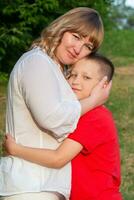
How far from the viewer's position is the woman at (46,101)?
294 cm

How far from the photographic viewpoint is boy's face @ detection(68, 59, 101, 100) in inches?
129

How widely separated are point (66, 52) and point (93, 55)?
0.21 m

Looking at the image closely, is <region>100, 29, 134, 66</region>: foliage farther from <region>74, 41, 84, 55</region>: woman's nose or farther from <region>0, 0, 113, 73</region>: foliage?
<region>74, 41, 84, 55</region>: woman's nose

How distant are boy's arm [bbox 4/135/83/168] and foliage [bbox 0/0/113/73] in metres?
6.88

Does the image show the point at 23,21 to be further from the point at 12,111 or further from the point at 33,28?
the point at 12,111

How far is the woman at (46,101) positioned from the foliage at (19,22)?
6.74 metres

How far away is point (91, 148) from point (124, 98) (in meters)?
7.62

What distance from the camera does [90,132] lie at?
3.13 m

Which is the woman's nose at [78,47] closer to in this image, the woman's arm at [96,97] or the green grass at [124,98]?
the woman's arm at [96,97]

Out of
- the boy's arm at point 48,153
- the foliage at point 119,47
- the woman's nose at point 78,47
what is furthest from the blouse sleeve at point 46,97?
the foliage at point 119,47

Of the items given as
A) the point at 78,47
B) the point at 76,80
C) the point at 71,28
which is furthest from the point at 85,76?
the point at 71,28

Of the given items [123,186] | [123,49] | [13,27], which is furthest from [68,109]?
[123,49]

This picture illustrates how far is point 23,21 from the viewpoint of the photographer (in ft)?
34.2

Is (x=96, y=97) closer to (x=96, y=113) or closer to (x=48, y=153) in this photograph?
(x=96, y=113)
